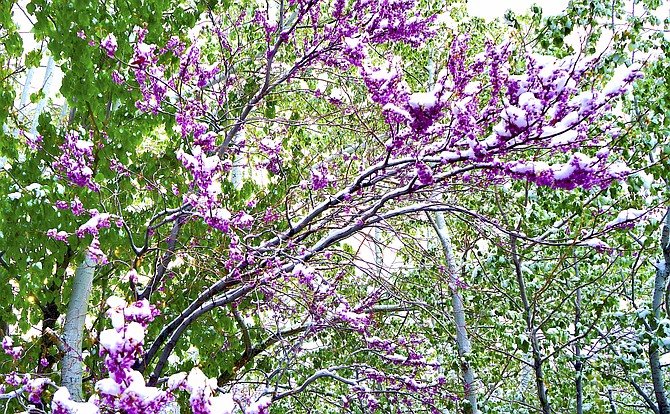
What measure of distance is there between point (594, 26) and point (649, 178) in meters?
1.11

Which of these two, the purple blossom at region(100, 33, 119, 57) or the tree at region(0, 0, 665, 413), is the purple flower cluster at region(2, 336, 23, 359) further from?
the purple blossom at region(100, 33, 119, 57)

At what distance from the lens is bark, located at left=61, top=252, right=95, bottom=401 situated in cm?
412

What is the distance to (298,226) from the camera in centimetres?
365

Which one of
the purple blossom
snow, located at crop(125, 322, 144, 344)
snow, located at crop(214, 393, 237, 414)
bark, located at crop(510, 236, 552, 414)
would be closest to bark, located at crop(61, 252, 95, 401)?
the purple blossom

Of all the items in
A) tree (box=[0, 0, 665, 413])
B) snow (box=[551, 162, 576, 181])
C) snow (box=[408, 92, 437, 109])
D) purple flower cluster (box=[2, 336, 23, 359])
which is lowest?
snow (box=[551, 162, 576, 181])

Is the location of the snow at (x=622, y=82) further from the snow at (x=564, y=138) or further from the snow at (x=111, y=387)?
the snow at (x=111, y=387)

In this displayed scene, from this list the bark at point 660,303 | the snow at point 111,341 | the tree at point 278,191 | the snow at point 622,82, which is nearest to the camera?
the snow at point 111,341

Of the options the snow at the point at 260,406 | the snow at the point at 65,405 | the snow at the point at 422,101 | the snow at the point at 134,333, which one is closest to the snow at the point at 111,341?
the snow at the point at 134,333

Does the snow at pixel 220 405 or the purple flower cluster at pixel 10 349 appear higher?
the purple flower cluster at pixel 10 349

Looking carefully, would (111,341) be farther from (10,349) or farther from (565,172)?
(10,349)

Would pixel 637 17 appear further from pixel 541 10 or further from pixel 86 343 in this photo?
pixel 86 343

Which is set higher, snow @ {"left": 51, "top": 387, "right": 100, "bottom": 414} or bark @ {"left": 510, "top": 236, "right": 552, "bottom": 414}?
bark @ {"left": 510, "top": 236, "right": 552, "bottom": 414}

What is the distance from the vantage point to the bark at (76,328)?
13.5 ft

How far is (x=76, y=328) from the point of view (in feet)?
13.8
